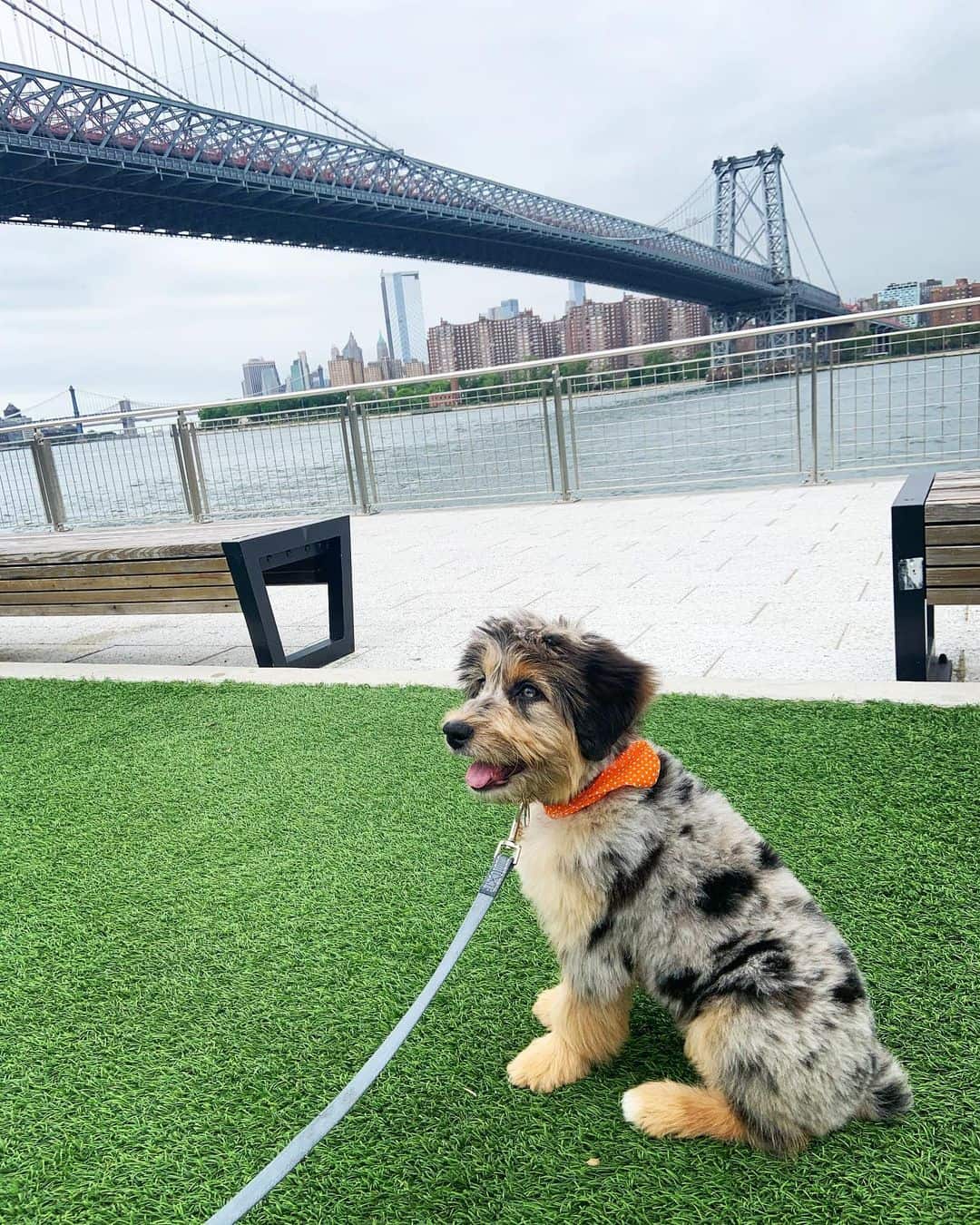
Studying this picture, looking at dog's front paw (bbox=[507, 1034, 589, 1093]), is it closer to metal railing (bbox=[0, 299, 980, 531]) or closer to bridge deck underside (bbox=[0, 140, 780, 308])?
metal railing (bbox=[0, 299, 980, 531])

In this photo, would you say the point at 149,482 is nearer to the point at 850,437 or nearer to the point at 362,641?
the point at 362,641

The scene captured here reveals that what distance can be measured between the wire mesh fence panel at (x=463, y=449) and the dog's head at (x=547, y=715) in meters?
8.76

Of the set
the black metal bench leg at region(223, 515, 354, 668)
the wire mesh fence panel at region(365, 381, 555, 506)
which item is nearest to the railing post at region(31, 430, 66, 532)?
the wire mesh fence panel at region(365, 381, 555, 506)

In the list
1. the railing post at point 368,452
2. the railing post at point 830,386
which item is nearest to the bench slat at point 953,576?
the railing post at point 830,386

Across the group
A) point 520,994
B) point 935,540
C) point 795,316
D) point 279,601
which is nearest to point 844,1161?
point 520,994

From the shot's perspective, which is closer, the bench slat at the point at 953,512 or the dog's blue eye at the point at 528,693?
the dog's blue eye at the point at 528,693

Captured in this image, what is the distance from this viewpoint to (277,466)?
11.6 meters

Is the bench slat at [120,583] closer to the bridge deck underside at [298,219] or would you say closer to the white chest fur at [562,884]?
the white chest fur at [562,884]

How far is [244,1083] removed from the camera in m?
1.89

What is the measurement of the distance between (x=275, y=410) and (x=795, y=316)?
2795 centimetres

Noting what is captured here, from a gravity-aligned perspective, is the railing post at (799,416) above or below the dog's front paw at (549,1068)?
above

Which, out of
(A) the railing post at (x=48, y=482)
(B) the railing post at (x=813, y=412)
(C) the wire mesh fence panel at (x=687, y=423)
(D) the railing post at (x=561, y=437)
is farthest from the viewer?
(A) the railing post at (x=48, y=482)

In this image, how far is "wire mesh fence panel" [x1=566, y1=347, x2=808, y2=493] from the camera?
9.68 metres

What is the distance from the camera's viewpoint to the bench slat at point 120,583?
4.53 metres
